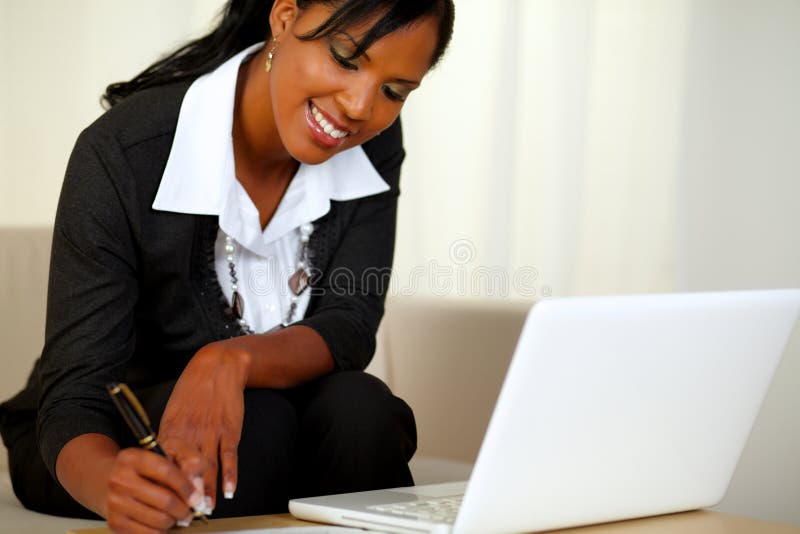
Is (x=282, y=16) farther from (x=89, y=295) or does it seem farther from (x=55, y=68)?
Result: (x=55, y=68)

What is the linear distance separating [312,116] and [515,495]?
1.87 ft

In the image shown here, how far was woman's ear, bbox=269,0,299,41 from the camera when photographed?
1159 mm

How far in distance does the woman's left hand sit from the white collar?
241mm

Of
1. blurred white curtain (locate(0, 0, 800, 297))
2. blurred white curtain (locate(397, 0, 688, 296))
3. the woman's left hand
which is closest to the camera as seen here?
the woman's left hand

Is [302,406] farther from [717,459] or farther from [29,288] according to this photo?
[29,288]

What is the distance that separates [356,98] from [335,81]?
30mm

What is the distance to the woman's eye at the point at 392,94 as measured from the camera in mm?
1128

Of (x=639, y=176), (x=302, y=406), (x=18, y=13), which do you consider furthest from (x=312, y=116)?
(x=18, y=13)

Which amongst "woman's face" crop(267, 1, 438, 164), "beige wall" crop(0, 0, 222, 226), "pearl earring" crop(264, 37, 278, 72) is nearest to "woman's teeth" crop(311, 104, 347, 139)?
"woman's face" crop(267, 1, 438, 164)

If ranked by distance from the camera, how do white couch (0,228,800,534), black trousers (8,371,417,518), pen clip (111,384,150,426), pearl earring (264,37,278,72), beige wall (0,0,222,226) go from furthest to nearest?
beige wall (0,0,222,226) → white couch (0,228,800,534) → pearl earring (264,37,278,72) → black trousers (8,371,417,518) → pen clip (111,384,150,426)

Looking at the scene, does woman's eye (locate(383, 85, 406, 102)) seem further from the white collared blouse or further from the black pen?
the black pen

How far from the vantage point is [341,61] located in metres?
1.08

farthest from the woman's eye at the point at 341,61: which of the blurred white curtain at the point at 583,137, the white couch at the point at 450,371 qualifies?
the blurred white curtain at the point at 583,137

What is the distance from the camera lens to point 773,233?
1.91 m
